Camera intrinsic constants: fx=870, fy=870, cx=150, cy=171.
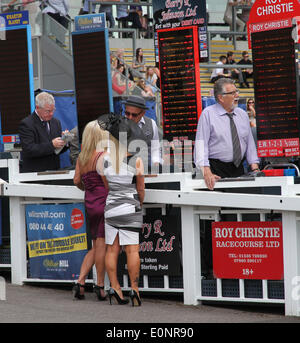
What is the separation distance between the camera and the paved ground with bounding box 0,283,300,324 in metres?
7.48

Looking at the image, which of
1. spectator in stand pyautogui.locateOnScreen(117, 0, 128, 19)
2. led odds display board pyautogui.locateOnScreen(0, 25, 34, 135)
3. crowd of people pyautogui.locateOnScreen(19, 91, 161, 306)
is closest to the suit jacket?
crowd of people pyautogui.locateOnScreen(19, 91, 161, 306)

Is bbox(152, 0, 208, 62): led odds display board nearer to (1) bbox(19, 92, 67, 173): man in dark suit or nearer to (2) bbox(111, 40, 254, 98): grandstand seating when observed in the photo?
(1) bbox(19, 92, 67, 173): man in dark suit

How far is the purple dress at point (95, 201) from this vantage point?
8633mm

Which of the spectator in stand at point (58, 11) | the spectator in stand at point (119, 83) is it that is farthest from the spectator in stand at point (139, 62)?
the spectator in stand at point (119, 83)

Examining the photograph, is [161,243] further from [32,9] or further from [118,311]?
[32,9]

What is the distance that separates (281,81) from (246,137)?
4.18 ft

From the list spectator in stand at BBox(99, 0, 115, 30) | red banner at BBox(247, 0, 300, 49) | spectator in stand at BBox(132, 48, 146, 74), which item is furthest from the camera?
spectator in stand at BBox(99, 0, 115, 30)

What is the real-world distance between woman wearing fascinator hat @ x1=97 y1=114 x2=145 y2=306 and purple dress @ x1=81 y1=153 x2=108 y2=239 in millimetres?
195

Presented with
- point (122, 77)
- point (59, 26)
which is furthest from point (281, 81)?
point (59, 26)

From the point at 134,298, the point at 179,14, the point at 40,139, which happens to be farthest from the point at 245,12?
the point at 134,298

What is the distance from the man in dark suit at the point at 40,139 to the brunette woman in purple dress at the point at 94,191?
4.36 ft

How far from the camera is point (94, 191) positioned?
8695mm

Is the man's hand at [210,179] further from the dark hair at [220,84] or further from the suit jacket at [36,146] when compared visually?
the suit jacket at [36,146]

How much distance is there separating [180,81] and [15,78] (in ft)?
7.67
